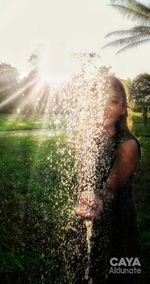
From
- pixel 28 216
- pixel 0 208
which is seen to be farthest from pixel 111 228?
pixel 0 208

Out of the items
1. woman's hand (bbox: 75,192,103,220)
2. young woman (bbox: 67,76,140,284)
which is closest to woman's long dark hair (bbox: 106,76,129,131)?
young woman (bbox: 67,76,140,284)

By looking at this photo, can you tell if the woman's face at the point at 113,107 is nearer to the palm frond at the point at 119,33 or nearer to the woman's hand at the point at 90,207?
the woman's hand at the point at 90,207

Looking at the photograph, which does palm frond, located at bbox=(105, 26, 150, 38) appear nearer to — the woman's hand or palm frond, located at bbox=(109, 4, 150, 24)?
palm frond, located at bbox=(109, 4, 150, 24)

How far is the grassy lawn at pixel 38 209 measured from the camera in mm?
4898

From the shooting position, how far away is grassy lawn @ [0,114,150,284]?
4898 millimetres

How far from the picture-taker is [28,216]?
6.92m

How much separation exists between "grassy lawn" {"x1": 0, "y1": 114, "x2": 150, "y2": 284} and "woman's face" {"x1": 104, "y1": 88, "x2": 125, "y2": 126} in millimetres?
2506

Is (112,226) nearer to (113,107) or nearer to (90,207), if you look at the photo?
(90,207)

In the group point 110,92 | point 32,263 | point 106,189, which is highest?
point 110,92

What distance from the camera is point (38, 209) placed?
7.41 metres

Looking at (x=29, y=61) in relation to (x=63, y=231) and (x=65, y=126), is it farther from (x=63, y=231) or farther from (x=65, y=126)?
(x=63, y=231)

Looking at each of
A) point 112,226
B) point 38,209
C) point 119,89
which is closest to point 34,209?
point 38,209

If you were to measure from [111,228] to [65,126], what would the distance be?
18584 mm

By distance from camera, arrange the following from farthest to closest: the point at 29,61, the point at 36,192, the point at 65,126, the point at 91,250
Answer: the point at 29,61 → the point at 65,126 → the point at 36,192 → the point at 91,250
